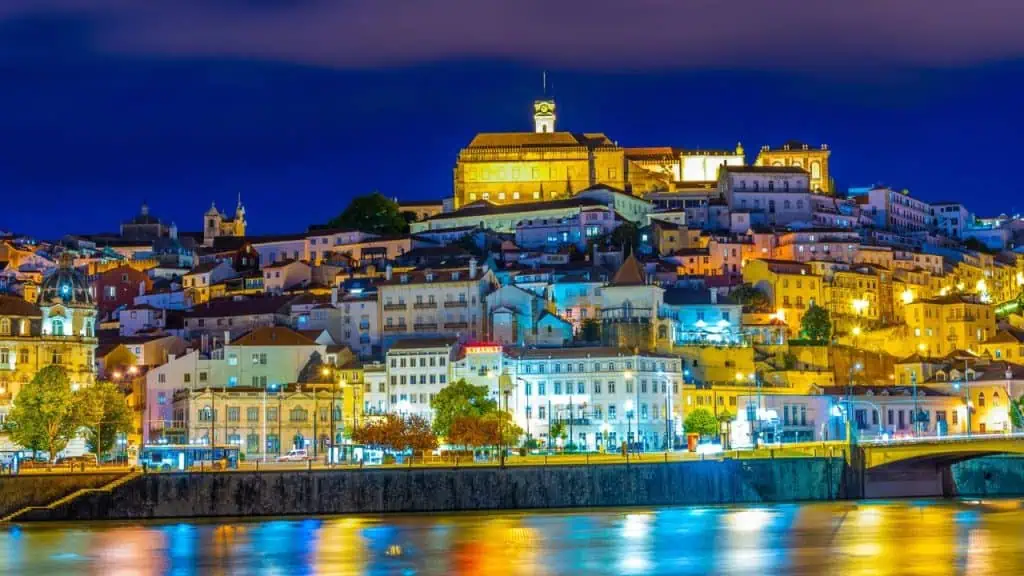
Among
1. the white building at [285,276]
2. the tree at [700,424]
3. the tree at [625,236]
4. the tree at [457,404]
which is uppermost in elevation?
the tree at [625,236]

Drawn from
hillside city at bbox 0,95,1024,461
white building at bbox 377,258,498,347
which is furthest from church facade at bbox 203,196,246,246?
white building at bbox 377,258,498,347

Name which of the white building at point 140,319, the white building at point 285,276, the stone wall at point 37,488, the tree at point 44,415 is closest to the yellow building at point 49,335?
the tree at point 44,415

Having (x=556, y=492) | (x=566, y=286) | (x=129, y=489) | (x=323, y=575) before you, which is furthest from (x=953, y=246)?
(x=323, y=575)

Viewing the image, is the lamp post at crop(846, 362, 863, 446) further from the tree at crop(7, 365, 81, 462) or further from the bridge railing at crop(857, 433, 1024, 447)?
the tree at crop(7, 365, 81, 462)

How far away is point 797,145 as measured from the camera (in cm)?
16162

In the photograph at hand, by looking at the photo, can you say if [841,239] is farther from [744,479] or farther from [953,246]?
[744,479]

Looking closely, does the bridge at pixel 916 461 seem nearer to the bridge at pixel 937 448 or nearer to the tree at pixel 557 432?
the bridge at pixel 937 448

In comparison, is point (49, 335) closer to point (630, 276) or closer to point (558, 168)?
point (630, 276)

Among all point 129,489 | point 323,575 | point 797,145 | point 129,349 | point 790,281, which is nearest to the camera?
point 323,575

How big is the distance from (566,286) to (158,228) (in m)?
64.4

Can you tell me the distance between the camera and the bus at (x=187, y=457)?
80.9 m

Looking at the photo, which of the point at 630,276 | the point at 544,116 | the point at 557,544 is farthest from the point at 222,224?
the point at 557,544

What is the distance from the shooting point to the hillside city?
94.8 metres

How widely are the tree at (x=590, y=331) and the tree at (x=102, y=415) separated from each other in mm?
31717
